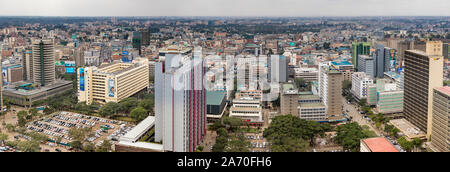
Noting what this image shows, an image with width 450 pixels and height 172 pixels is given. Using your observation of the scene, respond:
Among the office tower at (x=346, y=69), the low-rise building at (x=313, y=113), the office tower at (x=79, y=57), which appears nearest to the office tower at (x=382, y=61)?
the office tower at (x=346, y=69)

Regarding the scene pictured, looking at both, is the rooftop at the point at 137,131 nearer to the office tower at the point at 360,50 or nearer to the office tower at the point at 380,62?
the office tower at the point at 380,62

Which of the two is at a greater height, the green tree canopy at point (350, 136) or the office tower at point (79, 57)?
the office tower at point (79, 57)


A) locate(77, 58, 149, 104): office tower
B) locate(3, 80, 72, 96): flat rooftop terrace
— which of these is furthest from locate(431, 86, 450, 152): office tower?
locate(3, 80, 72, 96): flat rooftop terrace

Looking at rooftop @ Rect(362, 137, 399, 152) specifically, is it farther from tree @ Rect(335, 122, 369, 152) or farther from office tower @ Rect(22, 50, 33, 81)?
office tower @ Rect(22, 50, 33, 81)

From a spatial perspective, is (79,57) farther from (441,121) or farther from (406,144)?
(441,121)

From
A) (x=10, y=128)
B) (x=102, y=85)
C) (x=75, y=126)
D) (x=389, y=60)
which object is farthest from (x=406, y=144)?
(x=389, y=60)
